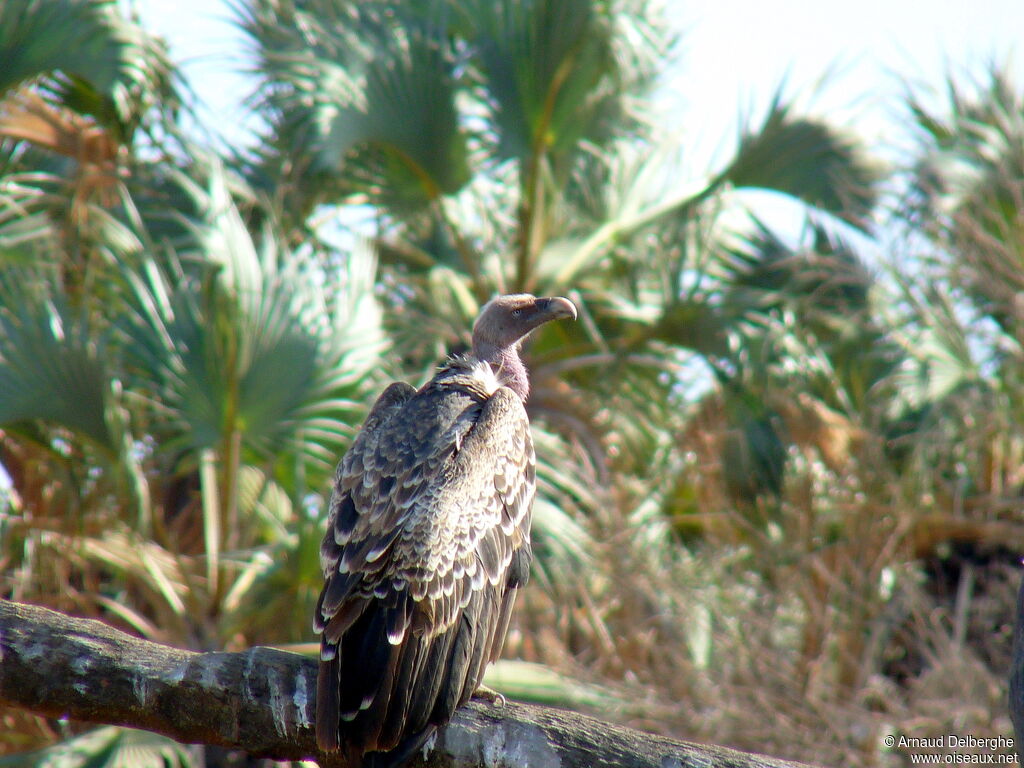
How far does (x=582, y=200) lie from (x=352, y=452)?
19.0 feet

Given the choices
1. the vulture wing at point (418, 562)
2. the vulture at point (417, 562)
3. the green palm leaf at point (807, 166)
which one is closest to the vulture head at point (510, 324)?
the vulture at point (417, 562)

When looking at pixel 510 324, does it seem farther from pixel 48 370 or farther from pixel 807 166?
pixel 807 166

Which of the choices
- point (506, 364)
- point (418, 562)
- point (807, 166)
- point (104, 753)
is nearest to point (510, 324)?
point (506, 364)

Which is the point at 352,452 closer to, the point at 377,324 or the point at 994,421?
the point at 377,324

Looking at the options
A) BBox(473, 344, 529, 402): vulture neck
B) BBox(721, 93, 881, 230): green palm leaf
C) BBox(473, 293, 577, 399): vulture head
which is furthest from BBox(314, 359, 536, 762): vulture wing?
BBox(721, 93, 881, 230): green palm leaf

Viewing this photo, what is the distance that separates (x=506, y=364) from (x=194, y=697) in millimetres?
2375

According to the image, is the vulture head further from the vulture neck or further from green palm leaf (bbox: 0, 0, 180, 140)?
green palm leaf (bbox: 0, 0, 180, 140)

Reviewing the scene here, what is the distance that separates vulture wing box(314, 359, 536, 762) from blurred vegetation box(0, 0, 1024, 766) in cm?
232

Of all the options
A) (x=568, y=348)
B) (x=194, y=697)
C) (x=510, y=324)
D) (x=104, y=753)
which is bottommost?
(x=104, y=753)

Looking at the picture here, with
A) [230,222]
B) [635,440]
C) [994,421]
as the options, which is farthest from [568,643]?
[230,222]

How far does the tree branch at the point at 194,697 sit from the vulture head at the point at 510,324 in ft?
7.14

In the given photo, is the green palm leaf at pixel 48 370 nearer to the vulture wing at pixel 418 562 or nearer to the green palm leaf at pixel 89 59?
the green palm leaf at pixel 89 59

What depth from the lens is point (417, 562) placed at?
3.70m

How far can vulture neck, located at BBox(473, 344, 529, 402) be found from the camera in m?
5.28
